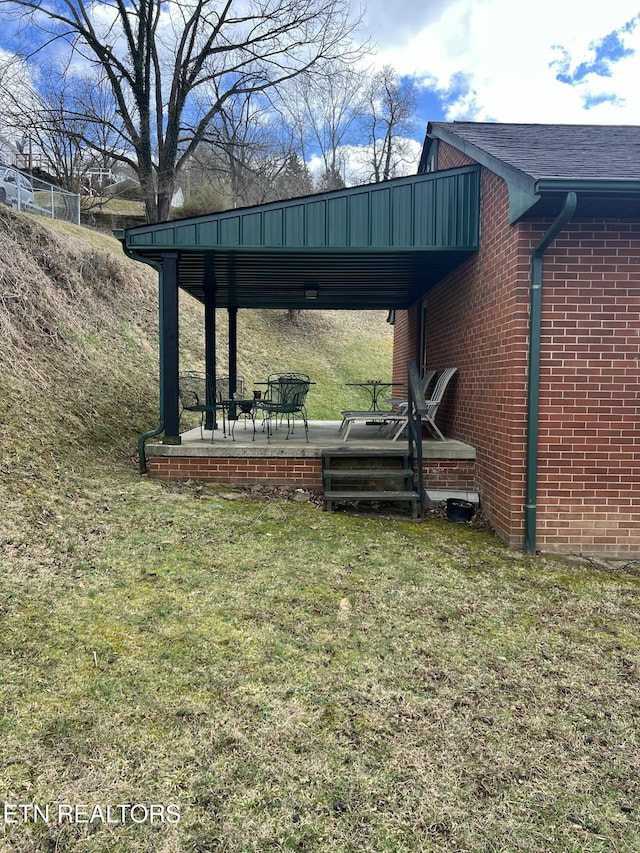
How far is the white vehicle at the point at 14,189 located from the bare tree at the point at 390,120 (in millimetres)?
16627

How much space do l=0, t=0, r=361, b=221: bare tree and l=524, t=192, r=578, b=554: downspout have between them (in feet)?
41.7

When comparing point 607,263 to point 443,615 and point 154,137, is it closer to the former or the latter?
point 443,615

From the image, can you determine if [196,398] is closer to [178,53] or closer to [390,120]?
[178,53]

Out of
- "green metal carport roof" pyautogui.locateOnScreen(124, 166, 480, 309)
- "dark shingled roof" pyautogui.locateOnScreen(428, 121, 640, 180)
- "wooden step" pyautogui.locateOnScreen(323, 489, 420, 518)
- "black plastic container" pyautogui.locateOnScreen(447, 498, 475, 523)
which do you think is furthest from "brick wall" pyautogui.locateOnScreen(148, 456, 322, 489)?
"dark shingled roof" pyautogui.locateOnScreen(428, 121, 640, 180)

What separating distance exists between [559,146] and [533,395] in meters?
2.82

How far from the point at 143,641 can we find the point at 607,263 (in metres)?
4.49

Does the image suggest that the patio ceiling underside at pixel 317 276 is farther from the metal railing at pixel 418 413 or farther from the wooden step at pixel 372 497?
the wooden step at pixel 372 497

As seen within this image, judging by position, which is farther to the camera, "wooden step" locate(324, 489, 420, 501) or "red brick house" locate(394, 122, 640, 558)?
"wooden step" locate(324, 489, 420, 501)

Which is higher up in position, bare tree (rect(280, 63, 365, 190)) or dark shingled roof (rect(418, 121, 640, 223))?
bare tree (rect(280, 63, 365, 190))

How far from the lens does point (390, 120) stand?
83.9ft

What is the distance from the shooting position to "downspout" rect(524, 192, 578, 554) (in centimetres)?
436

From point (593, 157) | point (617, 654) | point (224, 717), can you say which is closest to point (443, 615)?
point (617, 654)

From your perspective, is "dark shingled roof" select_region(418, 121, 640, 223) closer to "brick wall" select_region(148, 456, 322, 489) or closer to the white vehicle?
"brick wall" select_region(148, 456, 322, 489)

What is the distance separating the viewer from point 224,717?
222 centimetres
